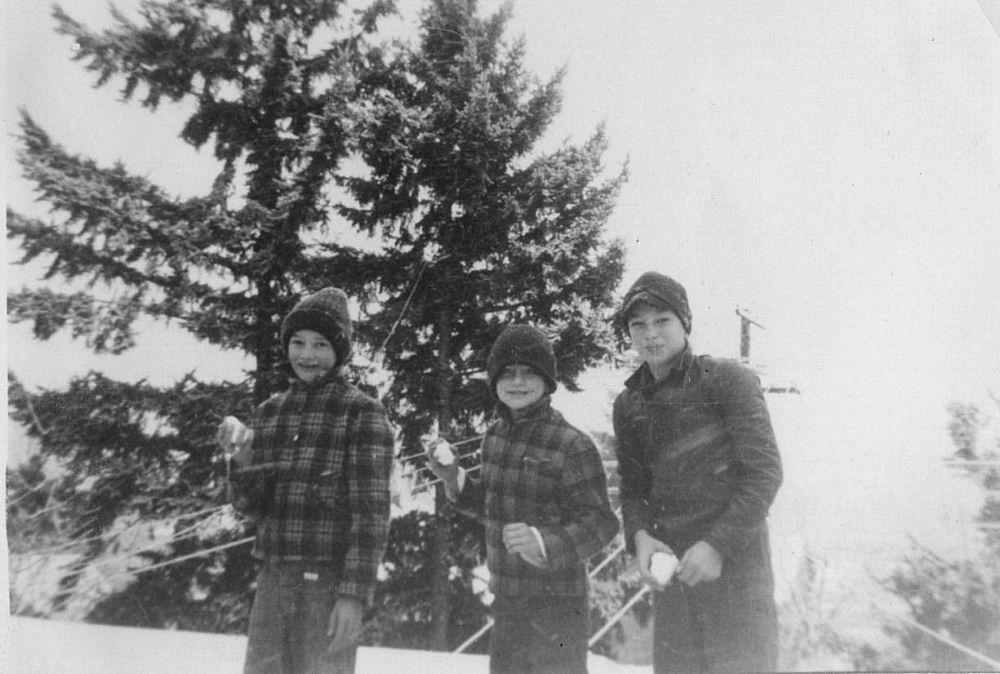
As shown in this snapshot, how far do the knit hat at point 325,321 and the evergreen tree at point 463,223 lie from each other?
69 mm

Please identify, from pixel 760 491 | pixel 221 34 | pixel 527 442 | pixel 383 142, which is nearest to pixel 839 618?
pixel 760 491

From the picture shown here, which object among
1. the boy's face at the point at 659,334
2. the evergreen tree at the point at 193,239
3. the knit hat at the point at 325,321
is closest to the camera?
the boy's face at the point at 659,334

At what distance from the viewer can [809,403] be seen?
48.5 inches

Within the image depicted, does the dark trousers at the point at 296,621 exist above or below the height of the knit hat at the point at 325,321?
below

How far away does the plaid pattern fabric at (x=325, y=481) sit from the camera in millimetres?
1085

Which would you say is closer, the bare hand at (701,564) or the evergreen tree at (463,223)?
the bare hand at (701,564)

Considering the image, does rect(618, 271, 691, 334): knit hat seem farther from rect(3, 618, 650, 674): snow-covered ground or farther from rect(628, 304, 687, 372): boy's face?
rect(3, 618, 650, 674): snow-covered ground

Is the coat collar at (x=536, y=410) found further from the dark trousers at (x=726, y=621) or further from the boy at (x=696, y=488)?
the dark trousers at (x=726, y=621)

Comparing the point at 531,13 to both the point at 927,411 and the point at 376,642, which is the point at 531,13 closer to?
the point at 927,411

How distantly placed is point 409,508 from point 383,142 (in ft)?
2.52

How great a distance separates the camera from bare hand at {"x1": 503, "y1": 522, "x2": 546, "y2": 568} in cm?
104

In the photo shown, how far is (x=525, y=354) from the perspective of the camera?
1.16m

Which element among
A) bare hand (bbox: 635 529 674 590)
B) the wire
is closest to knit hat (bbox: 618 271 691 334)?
bare hand (bbox: 635 529 674 590)

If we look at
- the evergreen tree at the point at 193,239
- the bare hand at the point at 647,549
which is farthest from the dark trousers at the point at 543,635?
the evergreen tree at the point at 193,239
